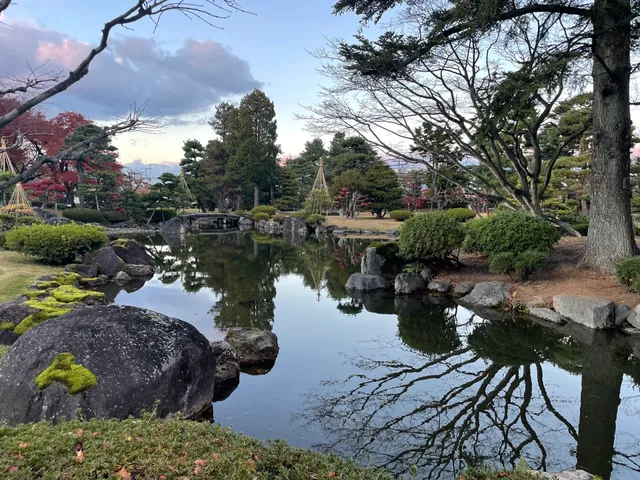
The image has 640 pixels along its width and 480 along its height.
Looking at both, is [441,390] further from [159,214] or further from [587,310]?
[159,214]

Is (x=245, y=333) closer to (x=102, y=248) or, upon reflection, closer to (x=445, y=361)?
(x=445, y=361)

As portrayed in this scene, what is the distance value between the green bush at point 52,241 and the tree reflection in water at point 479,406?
8.89 meters

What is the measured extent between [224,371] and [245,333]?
995mm

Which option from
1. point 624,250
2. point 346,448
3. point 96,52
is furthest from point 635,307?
point 96,52

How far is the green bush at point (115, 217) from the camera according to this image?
26.3 metres

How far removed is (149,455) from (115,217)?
27.6 meters

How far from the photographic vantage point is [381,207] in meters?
29.1

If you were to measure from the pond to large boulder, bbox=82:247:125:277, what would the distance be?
2.14 meters

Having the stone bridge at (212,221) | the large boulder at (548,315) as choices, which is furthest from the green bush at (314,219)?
the large boulder at (548,315)

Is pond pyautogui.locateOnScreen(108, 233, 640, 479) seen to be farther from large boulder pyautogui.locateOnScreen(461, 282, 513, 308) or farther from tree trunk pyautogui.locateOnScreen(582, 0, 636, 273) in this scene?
tree trunk pyautogui.locateOnScreen(582, 0, 636, 273)

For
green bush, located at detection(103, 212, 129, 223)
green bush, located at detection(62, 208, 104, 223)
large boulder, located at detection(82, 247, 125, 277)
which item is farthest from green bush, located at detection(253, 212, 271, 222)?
large boulder, located at detection(82, 247, 125, 277)

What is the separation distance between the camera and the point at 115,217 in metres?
26.6

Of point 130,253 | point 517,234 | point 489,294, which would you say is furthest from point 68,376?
point 130,253

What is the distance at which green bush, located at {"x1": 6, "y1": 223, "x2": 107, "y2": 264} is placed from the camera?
10.8 m
